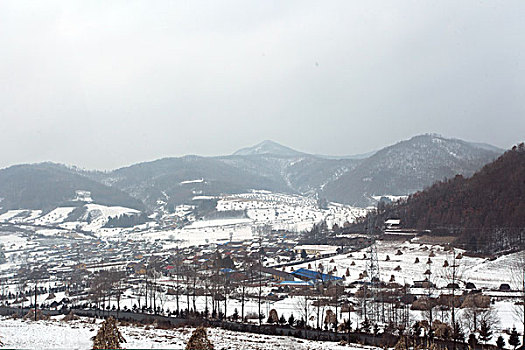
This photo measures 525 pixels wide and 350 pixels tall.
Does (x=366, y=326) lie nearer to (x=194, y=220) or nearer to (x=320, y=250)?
(x=320, y=250)

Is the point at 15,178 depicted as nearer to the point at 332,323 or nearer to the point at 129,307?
the point at 129,307

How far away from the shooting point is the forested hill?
121ft

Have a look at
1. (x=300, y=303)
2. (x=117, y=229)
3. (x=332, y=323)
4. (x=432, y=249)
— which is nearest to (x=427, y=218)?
(x=432, y=249)

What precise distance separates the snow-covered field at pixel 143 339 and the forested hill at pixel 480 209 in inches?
940

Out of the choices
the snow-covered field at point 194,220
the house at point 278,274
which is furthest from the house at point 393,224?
the snow-covered field at point 194,220

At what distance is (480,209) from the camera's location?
42.7 meters

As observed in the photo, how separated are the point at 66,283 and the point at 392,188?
101392mm

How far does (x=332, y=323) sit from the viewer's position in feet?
65.0

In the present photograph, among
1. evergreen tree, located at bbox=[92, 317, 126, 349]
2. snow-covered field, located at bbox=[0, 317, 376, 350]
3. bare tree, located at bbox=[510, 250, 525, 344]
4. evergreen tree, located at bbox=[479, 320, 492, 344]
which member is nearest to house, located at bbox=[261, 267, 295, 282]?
bare tree, located at bbox=[510, 250, 525, 344]

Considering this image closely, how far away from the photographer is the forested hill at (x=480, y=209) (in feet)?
121

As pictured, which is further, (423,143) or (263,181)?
(263,181)

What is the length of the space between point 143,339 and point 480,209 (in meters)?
35.7

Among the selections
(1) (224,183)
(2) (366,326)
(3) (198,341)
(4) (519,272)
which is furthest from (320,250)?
(1) (224,183)

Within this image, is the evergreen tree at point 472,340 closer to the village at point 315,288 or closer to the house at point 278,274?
the village at point 315,288
